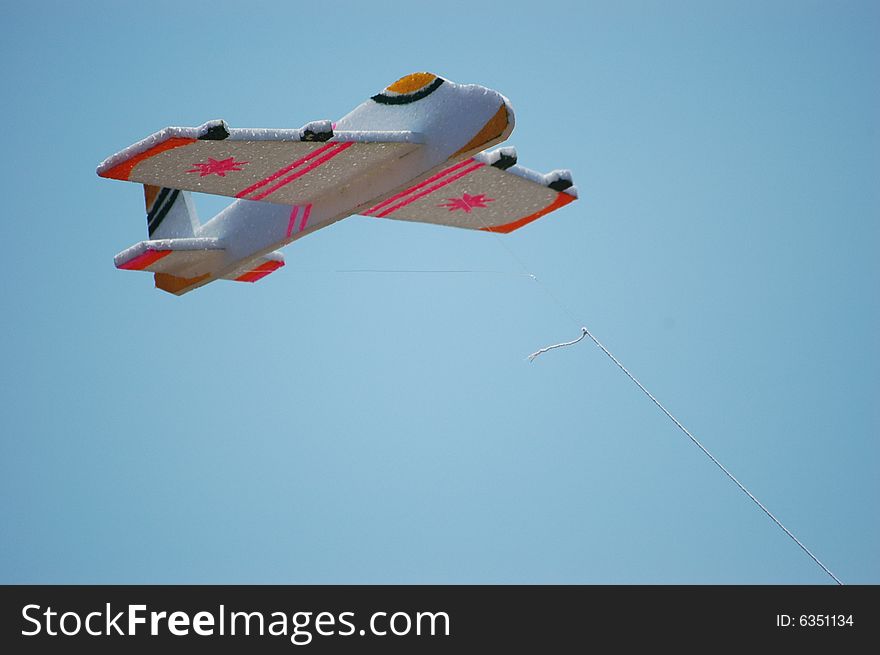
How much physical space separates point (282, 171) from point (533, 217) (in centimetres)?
371

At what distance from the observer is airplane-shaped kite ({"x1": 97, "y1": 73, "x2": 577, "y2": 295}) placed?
1403 centimetres

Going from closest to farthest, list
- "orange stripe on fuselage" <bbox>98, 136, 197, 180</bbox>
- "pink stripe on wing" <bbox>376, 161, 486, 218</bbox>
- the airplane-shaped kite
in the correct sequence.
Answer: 1. "orange stripe on fuselage" <bbox>98, 136, 197, 180</bbox>
2. the airplane-shaped kite
3. "pink stripe on wing" <bbox>376, 161, 486, 218</bbox>

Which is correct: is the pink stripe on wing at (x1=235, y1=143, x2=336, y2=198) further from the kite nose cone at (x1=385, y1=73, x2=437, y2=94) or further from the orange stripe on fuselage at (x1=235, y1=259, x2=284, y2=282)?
the orange stripe on fuselage at (x1=235, y1=259, x2=284, y2=282)

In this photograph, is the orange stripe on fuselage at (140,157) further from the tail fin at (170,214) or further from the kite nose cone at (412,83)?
the tail fin at (170,214)

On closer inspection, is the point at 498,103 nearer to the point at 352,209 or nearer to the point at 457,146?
the point at 457,146

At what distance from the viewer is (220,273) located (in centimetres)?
1688

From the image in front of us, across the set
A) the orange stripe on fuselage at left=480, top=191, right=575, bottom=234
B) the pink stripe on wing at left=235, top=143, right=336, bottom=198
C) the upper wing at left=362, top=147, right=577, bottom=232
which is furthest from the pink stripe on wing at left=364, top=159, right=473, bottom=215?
the orange stripe on fuselage at left=480, top=191, right=575, bottom=234

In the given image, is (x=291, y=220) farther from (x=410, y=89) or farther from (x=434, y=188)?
(x=410, y=89)

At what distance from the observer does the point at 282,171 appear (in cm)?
1477

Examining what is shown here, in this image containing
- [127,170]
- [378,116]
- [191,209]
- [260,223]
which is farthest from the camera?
[191,209]

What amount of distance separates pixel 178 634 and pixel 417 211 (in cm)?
590

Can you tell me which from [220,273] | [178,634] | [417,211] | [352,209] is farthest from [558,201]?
[178,634]

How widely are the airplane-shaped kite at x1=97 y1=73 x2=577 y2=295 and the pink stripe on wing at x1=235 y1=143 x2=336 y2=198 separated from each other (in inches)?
0.6

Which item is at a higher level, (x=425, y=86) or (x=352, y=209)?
(x=425, y=86)
